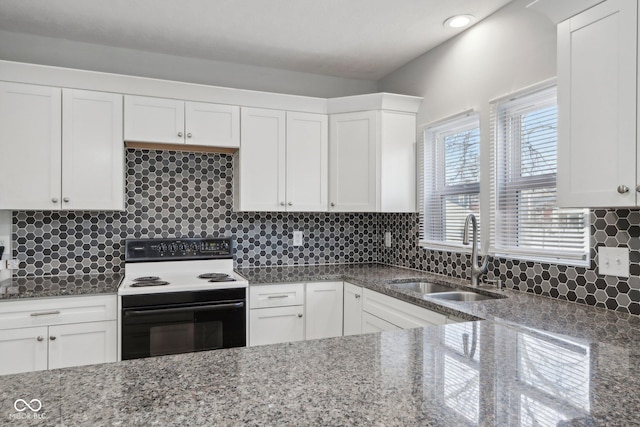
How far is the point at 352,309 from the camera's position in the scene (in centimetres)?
295

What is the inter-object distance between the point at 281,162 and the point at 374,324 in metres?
1.40

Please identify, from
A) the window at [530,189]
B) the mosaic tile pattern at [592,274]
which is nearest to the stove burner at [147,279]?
the mosaic tile pattern at [592,274]

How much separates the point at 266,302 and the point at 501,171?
174 cm

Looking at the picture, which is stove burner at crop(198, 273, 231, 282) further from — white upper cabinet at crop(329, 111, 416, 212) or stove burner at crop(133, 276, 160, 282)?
white upper cabinet at crop(329, 111, 416, 212)

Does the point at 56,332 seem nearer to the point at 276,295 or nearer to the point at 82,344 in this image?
the point at 82,344

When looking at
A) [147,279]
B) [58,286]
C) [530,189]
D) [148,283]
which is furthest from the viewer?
[147,279]

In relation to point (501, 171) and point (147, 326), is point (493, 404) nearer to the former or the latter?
point (501, 171)

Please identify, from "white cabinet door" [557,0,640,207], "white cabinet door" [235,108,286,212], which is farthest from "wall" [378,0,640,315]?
"white cabinet door" [235,108,286,212]

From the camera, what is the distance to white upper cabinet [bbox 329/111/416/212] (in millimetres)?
3174

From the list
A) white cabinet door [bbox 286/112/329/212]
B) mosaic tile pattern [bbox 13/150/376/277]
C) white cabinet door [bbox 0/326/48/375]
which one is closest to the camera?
white cabinet door [bbox 0/326/48/375]

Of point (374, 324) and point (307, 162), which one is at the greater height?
point (307, 162)

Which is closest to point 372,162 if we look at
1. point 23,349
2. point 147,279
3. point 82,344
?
point 147,279

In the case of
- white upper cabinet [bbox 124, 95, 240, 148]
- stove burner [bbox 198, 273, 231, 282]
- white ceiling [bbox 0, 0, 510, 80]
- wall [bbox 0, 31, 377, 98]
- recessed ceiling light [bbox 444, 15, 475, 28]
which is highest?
white ceiling [bbox 0, 0, 510, 80]

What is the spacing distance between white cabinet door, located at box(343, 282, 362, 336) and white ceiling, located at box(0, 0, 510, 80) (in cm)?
177
